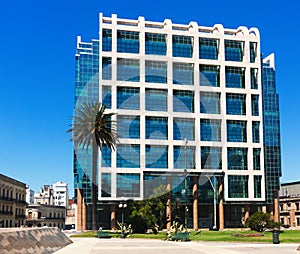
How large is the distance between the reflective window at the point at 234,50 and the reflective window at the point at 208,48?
90.0 inches

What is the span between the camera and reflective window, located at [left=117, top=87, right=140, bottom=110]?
8719 centimetres

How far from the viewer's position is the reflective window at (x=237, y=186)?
90.9 metres

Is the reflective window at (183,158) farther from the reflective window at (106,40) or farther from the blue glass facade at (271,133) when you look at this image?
the reflective window at (106,40)

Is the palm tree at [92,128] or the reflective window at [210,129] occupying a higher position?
the reflective window at [210,129]

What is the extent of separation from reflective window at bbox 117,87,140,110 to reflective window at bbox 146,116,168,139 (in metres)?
3.67

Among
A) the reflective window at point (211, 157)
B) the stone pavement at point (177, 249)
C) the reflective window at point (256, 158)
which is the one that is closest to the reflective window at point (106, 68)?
the reflective window at point (211, 157)

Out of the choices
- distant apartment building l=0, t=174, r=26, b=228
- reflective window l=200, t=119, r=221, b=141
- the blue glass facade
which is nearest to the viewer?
distant apartment building l=0, t=174, r=26, b=228

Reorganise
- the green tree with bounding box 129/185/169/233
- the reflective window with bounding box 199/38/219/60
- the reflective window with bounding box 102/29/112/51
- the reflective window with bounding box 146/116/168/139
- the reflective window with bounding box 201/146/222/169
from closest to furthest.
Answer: the green tree with bounding box 129/185/169/233
the reflective window with bounding box 146/116/168/139
the reflective window with bounding box 102/29/112/51
the reflective window with bounding box 201/146/222/169
the reflective window with bounding box 199/38/219/60

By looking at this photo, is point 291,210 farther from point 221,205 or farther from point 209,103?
point 209,103

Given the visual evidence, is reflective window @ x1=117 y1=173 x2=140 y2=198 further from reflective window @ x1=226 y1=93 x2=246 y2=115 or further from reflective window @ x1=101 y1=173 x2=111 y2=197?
reflective window @ x1=226 y1=93 x2=246 y2=115

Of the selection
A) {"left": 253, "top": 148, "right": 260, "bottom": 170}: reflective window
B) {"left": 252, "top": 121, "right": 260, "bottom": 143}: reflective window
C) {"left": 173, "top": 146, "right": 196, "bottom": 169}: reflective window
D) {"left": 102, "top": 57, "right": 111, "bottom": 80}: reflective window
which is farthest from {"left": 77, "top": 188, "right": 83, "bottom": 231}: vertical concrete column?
{"left": 252, "top": 121, "right": 260, "bottom": 143}: reflective window

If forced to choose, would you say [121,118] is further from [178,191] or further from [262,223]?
[262,223]

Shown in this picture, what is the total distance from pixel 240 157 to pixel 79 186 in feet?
106

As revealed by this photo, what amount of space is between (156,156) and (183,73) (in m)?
17.6
